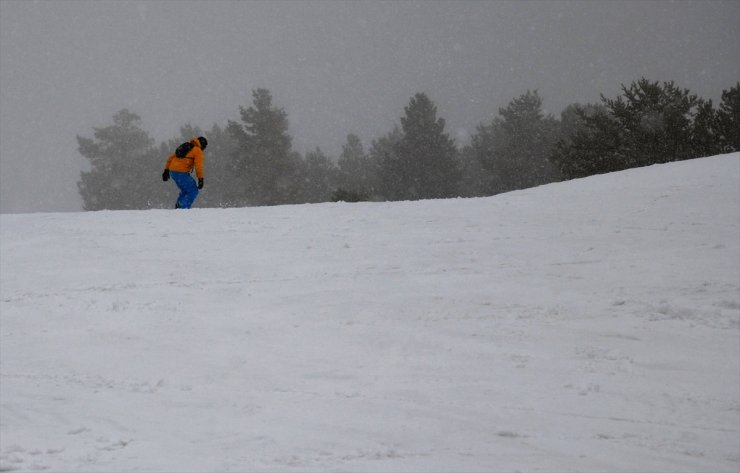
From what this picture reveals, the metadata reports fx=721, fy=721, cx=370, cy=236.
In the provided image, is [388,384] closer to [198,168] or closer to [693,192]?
[693,192]

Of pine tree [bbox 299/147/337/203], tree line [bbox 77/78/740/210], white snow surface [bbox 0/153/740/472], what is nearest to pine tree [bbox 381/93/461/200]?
tree line [bbox 77/78/740/210]

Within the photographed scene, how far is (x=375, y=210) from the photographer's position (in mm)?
12633

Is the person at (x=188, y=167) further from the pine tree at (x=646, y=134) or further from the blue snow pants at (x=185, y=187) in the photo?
the pine tree at (x=646, y=134)

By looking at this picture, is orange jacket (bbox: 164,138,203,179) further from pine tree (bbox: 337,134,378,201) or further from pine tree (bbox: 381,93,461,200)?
pine tree (bbox: 337,134,378,201)

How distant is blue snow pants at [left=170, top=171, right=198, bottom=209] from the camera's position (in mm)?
14242

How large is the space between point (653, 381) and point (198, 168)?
33.5 feet

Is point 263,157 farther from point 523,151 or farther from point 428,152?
point 523,151

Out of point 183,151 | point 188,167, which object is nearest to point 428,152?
point 188,167

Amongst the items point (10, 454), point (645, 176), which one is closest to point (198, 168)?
point (645, 176)

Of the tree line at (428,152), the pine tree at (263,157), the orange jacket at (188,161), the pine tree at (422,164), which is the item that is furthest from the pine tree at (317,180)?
the orange jacket at (188,161)

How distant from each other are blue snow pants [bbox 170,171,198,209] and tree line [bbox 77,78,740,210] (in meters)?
17.9

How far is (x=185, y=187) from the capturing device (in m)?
14.4

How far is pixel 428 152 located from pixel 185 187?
32996 mm

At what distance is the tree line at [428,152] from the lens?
30141 millimetres
